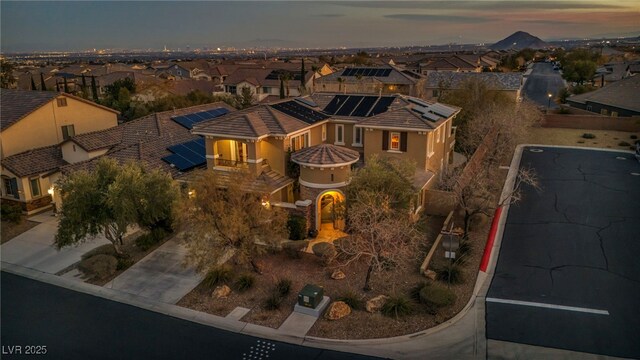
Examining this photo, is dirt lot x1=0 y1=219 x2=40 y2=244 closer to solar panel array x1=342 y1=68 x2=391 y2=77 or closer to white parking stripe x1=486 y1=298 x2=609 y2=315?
white parking stripe x1=486 y1=298 x2=609 y2=315

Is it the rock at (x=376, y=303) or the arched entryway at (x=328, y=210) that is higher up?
the arched entryway at (x=328, y=210)

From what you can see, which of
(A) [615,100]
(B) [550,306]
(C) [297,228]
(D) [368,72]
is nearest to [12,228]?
(C) [297,228]

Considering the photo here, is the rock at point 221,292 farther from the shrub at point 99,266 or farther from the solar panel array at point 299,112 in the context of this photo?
the solar panel array at point 299,112

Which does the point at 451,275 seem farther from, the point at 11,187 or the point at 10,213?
the point at 11,187

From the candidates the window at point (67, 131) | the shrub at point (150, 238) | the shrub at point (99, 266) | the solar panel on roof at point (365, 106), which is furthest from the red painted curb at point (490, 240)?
the window at point (67, 131)

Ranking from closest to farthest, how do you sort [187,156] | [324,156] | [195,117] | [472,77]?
[324,156] → [187,156] → [195,117] → [472,77]

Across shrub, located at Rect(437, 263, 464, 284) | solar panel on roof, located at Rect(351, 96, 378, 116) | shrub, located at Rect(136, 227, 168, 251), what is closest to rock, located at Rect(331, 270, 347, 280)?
shrub, located at Rect(437, 263, 464, 284)

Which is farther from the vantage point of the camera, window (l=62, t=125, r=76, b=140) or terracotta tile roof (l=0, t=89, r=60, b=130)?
window (l=62, t=125, r=76, b=140)
